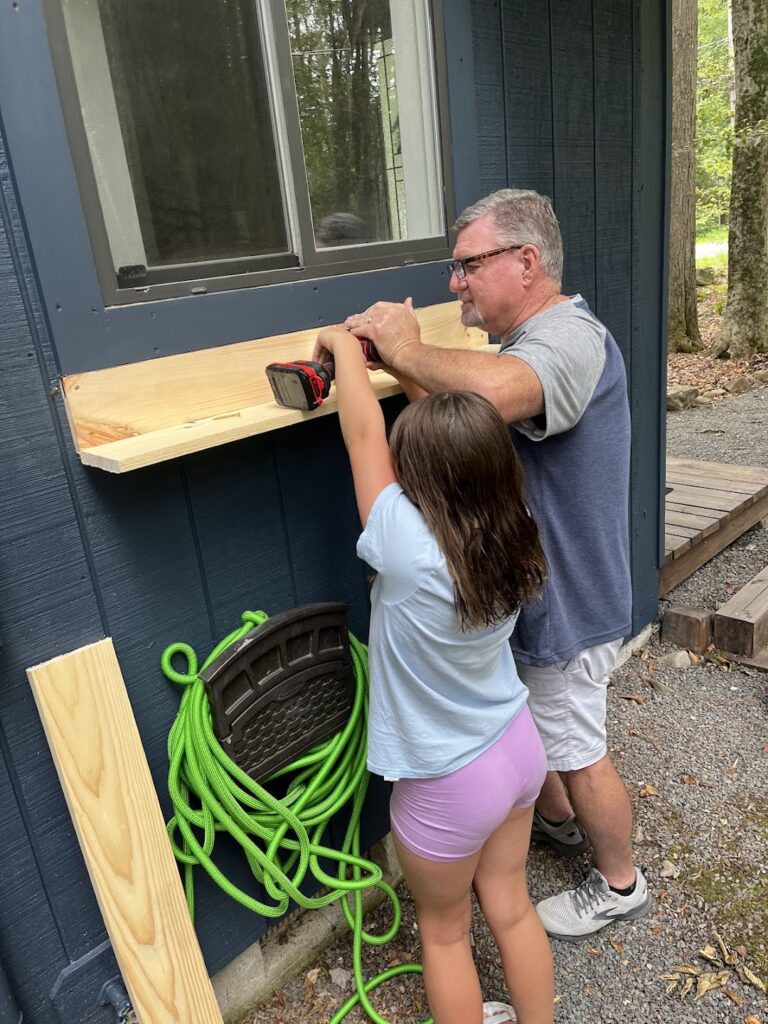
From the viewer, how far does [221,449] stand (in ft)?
5.42

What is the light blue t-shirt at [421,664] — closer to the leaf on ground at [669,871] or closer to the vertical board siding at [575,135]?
the leaf on ground at [669,871]

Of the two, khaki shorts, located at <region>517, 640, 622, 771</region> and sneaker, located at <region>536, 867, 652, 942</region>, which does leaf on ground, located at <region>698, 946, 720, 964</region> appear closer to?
sneaker, located at <region>536, 867, 652, 942</region>

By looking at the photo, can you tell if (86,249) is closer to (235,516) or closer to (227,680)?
(235,516)

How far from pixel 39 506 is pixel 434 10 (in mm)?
1625

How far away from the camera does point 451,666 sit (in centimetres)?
137

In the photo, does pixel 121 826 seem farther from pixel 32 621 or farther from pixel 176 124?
pixel 176 124

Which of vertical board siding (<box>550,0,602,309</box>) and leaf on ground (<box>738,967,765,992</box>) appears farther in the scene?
vertical board siding (<box>550,0,602,309</box>)

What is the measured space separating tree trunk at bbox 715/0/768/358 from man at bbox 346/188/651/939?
8.57 metres

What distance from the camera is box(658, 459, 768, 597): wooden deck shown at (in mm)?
3756

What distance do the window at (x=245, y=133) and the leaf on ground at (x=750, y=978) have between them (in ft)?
6.76

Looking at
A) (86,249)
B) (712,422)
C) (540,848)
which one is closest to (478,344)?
(86,249)

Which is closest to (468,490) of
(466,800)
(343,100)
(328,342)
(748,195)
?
(328,342)

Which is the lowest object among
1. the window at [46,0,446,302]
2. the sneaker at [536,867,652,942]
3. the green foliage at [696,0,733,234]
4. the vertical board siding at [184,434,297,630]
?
the sneaker at [536,867,652,942]

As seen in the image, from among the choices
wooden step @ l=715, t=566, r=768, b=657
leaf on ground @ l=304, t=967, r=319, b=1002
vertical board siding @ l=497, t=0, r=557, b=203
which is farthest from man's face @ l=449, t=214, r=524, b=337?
wooden step @ l=715, t=566, r=768, b=657
